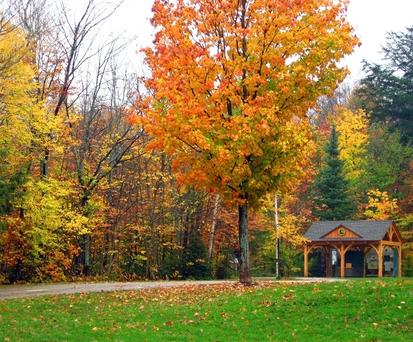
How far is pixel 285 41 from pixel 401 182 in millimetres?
31970

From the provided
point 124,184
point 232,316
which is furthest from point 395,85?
point 232,316

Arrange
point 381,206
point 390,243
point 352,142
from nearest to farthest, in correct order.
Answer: point 390,243 → point 381,206 → point 352,142

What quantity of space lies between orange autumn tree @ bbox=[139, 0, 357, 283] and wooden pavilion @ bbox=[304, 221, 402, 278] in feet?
68.3

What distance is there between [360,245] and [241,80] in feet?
76.5

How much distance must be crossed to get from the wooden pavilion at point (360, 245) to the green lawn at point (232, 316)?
21830 millimetres

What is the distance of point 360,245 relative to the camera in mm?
37844

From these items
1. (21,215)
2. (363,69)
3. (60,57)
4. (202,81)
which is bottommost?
(21,215)

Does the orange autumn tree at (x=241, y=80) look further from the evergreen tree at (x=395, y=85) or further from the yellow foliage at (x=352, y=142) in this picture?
the yellow foliage at (x=352, y=142)

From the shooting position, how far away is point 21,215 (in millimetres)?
26125

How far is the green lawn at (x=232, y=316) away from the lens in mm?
11336

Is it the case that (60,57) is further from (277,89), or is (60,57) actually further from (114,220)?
(277,89)

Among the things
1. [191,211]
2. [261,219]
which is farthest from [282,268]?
[191,211]

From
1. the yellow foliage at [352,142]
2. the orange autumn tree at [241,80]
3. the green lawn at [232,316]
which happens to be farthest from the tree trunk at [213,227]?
the green lawn at [232,316]

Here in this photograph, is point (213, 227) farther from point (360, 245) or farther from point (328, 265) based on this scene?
point (328, 265)
